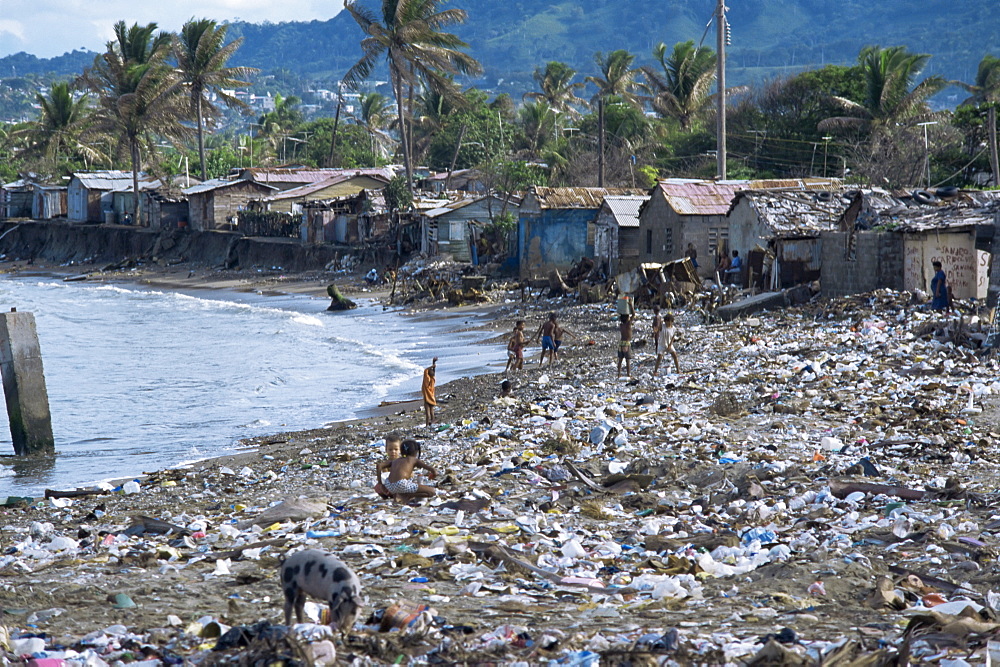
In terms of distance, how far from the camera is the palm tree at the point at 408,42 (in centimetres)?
3931

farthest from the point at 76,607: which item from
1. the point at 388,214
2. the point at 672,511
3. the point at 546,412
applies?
the point at 388,214

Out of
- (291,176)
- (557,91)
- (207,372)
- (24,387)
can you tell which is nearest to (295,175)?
(291,176)

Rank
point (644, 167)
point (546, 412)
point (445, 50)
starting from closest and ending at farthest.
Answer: point (546, 412) → point (445, 50) → point (644, 167)

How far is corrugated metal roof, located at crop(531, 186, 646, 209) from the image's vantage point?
31062 mm

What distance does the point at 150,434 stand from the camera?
15570 mm

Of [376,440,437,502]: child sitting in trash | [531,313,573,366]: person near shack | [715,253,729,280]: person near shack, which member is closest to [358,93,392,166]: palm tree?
[715,253,729,280]: person near shack

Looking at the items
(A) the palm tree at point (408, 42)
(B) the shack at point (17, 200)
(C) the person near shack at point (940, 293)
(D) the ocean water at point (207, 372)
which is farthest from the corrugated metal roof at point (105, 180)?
(C) the person near shack at point (940, 293)

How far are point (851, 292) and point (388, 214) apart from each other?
77.3ft

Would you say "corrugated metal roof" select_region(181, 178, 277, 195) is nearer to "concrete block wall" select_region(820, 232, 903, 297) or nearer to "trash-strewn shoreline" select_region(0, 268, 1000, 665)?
"concrete block wall" select_region(820, 232, 903, 297)

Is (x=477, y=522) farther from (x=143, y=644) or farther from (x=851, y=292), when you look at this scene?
(x=851, y=292)

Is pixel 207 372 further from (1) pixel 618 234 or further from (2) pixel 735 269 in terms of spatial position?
(2) pixel 735 269

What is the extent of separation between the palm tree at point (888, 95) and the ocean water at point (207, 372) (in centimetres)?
1900

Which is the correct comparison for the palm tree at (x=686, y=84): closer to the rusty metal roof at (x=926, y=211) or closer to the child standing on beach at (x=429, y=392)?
the rusty metal roof at (x=926, y=211)

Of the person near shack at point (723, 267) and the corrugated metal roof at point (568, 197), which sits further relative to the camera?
the corrugated metal roof at point (568, 197)
